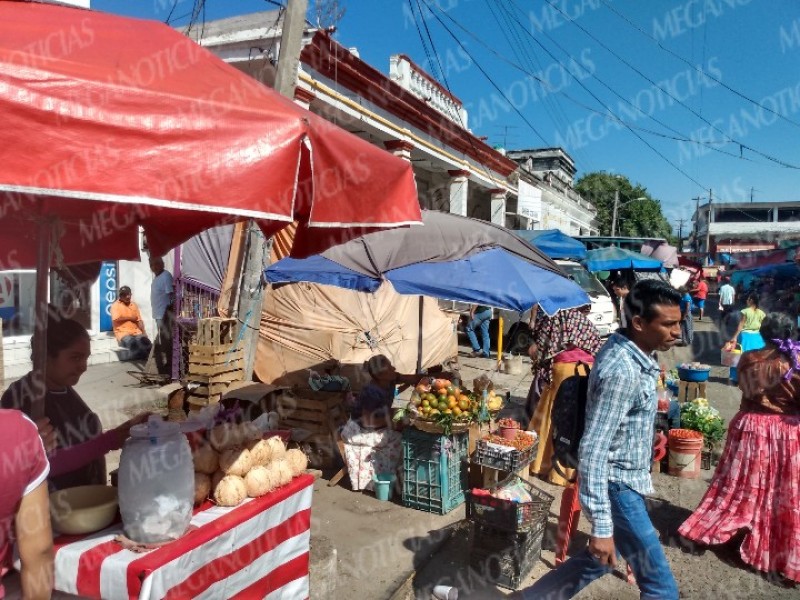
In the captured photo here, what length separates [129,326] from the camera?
10.1 meters

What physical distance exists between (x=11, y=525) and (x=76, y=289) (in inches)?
347

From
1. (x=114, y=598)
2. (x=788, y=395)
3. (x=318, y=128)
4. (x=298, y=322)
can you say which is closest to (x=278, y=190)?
(x=318, y=128)

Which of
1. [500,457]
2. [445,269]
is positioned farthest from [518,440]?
[445,269]

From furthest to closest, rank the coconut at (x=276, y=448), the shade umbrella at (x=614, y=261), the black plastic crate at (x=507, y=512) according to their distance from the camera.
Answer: the shade umbrella at (x=614, y=261) → the black plastic crate at (x=507, y=512) → the coconut at (x=276, y=448)

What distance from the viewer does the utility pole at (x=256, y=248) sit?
6461 millimetres

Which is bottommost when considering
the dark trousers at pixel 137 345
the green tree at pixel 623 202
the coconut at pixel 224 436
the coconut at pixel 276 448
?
the dark trousers at pixel 137 345

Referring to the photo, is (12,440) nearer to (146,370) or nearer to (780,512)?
(780,512)

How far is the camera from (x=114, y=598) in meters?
2.15

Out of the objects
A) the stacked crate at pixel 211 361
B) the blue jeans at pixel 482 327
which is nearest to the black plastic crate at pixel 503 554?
the stacked crate at pixel 211 361

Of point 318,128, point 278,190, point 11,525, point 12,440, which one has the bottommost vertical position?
point 11,525

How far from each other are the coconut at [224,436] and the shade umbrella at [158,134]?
117cm

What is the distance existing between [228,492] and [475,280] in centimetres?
372

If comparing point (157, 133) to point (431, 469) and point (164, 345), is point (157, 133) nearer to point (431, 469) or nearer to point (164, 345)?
point (431, 469)

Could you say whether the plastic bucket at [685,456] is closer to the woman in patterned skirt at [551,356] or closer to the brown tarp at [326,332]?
the woman in patterned skirt at [551,356]
